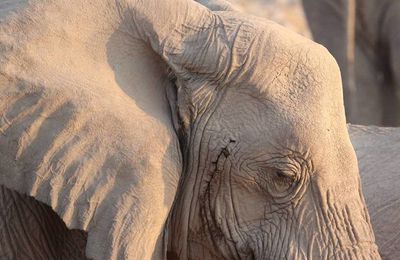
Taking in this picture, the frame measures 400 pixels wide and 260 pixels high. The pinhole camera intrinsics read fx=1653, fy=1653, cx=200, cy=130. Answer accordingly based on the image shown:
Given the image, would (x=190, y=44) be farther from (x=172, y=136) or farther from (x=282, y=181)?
(x=282, y=181)

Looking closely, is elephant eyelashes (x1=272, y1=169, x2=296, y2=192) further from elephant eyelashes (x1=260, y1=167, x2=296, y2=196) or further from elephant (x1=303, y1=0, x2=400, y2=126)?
elephant (x1=303, y1=0, x2=400, y2=126)

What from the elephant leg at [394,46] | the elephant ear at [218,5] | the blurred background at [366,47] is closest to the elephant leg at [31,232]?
the elephant ear at [218,5]

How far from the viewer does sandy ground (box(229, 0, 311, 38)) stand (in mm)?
9602

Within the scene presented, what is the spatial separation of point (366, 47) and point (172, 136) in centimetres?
400

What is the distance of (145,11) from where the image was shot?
2992 millimetres

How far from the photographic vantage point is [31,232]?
10.2 ft

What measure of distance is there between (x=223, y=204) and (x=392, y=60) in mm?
3722

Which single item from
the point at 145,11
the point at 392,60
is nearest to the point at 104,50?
the point at 145,11

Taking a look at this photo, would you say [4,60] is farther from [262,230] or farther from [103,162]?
[262,230]

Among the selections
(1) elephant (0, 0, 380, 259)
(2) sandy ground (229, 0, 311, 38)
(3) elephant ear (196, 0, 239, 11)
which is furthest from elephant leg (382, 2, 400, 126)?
(1) elephant (0, 0, 380, 259)

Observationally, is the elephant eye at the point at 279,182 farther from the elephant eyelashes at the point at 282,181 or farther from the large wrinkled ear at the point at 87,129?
the large wrinkled ear at the point at 87,129

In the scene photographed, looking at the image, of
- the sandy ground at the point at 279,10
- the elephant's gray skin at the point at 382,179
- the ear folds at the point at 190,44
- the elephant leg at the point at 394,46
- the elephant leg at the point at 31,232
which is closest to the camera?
the ear folds at the point at 190,44

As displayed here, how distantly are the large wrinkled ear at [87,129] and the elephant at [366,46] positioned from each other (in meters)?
3.56

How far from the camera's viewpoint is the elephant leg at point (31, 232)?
3.11 meters
